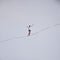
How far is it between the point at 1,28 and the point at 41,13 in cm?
67

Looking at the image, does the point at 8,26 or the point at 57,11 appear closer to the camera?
the point at 57,11

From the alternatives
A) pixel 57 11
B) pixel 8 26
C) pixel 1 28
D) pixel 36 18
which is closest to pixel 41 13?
pixel 36 18

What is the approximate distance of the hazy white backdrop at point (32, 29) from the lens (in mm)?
1774

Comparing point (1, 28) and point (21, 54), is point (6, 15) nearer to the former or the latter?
point (1, 28)

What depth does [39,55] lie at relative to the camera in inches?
70.4

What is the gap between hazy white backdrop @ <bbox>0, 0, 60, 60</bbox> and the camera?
5.82 ft

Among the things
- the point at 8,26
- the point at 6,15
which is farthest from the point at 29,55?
the point at 6,15

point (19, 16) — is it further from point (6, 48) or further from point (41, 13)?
point (6, 48)

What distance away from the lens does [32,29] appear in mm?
1827

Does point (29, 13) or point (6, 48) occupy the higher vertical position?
point (29, 13)

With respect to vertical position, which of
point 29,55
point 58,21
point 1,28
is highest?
point 58,21

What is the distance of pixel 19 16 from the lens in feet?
6.18

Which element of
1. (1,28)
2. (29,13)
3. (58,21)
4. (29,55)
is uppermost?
(29,13)

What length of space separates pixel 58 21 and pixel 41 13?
28 centimetres
